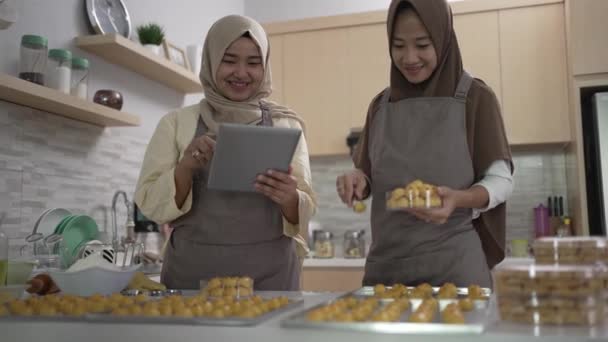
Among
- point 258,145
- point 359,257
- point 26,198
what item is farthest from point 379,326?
point 359,257

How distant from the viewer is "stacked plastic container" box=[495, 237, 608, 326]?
912 millimetres

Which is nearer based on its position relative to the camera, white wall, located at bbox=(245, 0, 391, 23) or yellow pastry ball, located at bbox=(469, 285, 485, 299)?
yellow pastry ball, located at bbox=(469, 285, 485, 299)

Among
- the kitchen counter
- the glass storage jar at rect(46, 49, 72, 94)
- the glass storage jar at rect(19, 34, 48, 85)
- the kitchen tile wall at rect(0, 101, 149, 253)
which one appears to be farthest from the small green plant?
the kitchen counter

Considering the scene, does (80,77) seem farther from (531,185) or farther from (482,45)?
(531,185)

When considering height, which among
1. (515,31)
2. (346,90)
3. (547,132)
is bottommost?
(547,132)

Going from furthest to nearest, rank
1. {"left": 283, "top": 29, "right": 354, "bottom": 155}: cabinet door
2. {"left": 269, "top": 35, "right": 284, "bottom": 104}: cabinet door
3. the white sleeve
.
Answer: {"left": 269, "top": 35, "right": 284, "bottom": 104}: cabinet door → {"left": 283, "top": 29, "right": 354, "bottom": 155}: cabinet door → the white sleeve

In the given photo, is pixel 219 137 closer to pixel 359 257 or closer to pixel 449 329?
pixel 449 329

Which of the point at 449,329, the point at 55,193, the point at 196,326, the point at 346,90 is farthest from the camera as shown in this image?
the point at 346,90

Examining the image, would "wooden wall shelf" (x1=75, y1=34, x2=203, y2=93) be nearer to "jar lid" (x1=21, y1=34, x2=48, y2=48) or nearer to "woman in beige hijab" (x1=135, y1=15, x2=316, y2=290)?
"jar lid" (x1=21, y1=34, x2=48, y2=48)

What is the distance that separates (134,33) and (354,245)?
5.84 feet

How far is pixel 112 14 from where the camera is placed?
9.57 feet

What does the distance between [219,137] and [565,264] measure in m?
0.79

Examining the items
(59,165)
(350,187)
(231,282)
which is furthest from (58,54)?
(231,282)

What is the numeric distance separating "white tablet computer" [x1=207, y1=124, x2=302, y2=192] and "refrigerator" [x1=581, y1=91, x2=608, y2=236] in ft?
7.30
